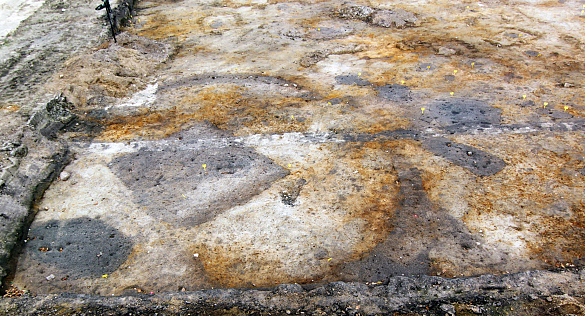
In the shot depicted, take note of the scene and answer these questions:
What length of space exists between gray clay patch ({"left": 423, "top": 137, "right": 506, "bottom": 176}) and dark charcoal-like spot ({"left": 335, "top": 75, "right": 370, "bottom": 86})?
103 inches

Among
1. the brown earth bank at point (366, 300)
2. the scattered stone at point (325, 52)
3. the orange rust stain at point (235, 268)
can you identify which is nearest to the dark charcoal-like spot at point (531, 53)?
the scattered stone at point (325, 52)

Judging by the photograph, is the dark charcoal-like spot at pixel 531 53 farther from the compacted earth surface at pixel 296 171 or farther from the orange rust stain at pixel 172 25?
the orange rust stain at pixel 172 25

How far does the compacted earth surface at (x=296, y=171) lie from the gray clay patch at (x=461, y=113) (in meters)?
0.04

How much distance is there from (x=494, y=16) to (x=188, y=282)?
12.8m

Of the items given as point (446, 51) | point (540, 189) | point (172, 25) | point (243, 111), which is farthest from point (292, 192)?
point (172, 25)

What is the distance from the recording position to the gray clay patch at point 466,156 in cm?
636

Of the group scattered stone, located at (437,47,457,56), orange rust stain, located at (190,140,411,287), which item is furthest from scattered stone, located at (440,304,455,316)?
scattered stone, located at (437,47,457,56)

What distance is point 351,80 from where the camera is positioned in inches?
360

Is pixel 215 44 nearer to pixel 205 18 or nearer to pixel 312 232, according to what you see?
pixel 205 18

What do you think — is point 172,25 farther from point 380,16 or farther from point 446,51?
point 446,51

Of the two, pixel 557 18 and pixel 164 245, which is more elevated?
pixel 557 18

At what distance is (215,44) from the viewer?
1133 cm

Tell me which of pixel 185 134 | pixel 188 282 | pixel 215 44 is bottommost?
pixel 188 282

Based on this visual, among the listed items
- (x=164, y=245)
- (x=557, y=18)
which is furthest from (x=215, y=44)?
(x=557, y=18)
